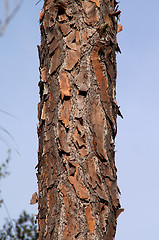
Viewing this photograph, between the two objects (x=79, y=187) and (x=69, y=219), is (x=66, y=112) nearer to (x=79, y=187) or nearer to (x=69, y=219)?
(x=79, y=187)

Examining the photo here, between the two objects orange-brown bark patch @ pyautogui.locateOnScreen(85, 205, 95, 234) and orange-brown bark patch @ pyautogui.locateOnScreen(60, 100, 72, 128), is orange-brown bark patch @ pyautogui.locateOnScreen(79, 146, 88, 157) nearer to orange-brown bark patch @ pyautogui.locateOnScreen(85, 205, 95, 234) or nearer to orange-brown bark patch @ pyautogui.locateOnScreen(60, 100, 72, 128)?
orange-brown bark patch @ pyautogui.locateOnScreen(60, 100, 72, 128)

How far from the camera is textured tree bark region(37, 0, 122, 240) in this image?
4.68 ft

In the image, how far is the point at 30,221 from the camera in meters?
5.12

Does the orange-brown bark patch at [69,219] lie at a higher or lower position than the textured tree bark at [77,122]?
lower

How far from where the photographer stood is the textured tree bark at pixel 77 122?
143cm

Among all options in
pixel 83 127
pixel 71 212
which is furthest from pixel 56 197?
pixel 83 127

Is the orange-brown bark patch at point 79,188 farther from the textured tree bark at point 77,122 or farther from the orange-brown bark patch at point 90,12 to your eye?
the orange-brown bark patch at point 90,12

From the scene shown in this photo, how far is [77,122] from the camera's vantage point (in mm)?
1508

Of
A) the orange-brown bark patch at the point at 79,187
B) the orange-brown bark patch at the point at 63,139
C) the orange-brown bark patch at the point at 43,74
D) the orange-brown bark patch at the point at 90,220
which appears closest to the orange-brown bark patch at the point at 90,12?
the orange-brown bark patch at the point at 43,74

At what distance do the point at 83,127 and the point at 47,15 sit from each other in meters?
0.67

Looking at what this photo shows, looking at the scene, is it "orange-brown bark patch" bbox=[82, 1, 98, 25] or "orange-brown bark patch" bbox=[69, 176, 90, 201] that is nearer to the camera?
"orange-brown bark patch" bbox=[69, 176, 90, 201]

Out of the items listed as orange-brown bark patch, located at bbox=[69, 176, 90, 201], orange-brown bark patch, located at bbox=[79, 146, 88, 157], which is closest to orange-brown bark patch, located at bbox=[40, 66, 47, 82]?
orange-brown bark patch, located at bbox=[79, 146, 88, 157]

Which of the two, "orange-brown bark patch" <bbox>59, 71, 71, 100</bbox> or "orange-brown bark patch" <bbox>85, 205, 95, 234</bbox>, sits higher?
"orange-brown bark patch" <bbox>59, 71, 71, 100</bbox>

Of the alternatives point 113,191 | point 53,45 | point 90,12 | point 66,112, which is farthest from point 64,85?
point 113,191
